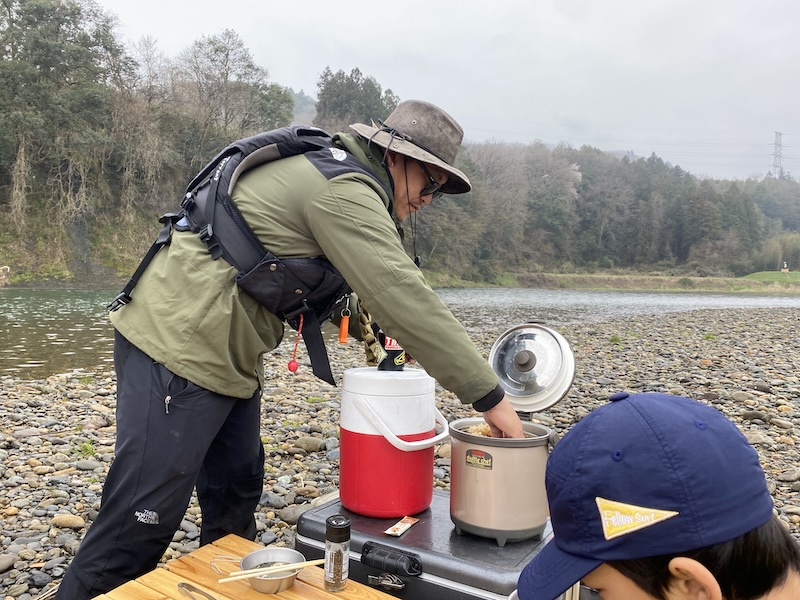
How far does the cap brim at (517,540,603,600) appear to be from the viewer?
116 cm

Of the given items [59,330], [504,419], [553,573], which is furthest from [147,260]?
[59,330]

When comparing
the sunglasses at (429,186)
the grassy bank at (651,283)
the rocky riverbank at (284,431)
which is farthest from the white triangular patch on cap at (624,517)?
the grassy bank at (651,283)

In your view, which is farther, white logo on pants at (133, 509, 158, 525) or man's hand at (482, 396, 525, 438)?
man's hand at (482, 396, 525, 438)

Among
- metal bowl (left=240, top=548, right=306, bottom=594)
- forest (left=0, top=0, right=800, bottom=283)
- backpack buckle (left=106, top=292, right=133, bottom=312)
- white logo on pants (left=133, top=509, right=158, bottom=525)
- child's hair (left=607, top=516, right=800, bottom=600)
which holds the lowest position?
metal bowl (left=240, top=548, right=306, bottom=594)

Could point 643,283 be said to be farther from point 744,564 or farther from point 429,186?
point 744,564

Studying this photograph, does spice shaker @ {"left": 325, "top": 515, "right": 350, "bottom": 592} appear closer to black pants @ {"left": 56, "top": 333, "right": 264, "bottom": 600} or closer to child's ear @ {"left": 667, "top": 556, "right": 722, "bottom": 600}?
black pants @ {"left": 56, "top": 333, "right": 264, "bottom": 600}

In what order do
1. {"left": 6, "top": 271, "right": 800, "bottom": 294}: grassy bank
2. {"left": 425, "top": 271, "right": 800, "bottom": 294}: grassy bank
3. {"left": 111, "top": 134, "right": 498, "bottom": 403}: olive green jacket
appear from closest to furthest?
1. {"left": 111, "top": 134, "right": 498, "bottom": 403}: olive green jacket
2. {"left": 6, "top": 271, "right": 800, "bottom": 294}: grassy bank
3. {"left": 425, "top": 271, "right": 800, "bottom": 294}: grassy bank

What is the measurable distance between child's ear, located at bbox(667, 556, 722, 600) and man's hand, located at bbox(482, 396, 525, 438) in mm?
1040

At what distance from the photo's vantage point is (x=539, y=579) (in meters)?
1.24

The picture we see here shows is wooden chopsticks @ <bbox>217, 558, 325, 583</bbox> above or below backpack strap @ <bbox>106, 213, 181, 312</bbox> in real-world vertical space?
below

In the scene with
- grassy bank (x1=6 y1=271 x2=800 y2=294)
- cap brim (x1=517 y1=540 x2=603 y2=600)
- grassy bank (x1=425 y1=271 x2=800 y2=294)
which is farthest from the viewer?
grassy bank (x1=425 y1=271 x2=800 y2=294)

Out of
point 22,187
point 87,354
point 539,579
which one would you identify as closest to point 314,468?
point 539,579

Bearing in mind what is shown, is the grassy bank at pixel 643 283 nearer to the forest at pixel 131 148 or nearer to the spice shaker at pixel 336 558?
the forest at pixel 131 148

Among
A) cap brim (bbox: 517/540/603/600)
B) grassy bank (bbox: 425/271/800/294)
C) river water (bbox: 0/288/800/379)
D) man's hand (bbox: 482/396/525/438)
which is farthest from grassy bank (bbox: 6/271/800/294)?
cap brim (bbox: 517/540/603/600)
